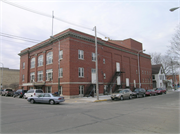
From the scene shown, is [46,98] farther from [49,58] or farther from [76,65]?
[49,58]

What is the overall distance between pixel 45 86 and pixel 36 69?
647cm

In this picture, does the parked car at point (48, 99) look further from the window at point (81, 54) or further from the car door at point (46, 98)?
the window at point (81, 54)

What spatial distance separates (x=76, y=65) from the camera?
89.8 feet

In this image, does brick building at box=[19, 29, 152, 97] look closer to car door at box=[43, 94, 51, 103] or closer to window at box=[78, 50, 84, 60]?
window at box=[78, 50, 84, 60]

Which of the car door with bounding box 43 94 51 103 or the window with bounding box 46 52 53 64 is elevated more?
the window with bounding box 46 52 53 64

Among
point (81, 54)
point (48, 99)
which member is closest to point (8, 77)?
point (81, 54)

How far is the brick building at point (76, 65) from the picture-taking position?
26938 mm

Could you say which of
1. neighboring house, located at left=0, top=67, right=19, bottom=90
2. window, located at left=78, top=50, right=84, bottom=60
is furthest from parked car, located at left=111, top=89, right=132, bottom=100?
neighboring house, located at left=0, top=67, right=19, bottom=90

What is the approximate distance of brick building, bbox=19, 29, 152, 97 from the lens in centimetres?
2694

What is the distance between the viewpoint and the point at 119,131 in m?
6.28

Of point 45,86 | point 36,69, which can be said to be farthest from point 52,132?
point 36,69

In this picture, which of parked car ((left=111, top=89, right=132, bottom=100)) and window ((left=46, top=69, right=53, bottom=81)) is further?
window ((left=46, top=69, right=53, bottom=81))

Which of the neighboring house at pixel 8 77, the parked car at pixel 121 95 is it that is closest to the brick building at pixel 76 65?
the parked car at pixel 121 95

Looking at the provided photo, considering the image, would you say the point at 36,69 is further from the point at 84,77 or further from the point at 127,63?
the point at 127,63
